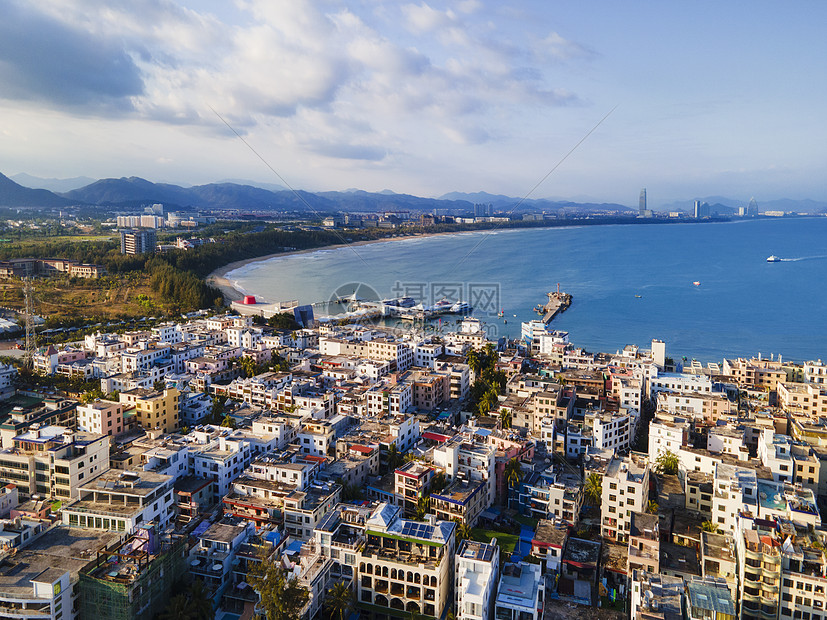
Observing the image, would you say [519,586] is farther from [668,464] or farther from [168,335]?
[168,335]

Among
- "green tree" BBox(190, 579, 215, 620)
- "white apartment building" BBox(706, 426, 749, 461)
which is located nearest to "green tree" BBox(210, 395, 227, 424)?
"green tree" BBox(190, 579, 215, 620)

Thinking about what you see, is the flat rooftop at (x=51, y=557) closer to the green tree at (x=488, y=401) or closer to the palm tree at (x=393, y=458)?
the palm tree at (x=393, y=458)

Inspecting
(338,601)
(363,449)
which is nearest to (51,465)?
(363,449)

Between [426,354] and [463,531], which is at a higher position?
[426,354]

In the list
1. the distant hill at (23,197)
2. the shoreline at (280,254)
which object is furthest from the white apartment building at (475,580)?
the distant hill at (23,197)

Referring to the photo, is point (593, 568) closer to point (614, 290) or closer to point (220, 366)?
point (220, 366)
